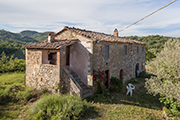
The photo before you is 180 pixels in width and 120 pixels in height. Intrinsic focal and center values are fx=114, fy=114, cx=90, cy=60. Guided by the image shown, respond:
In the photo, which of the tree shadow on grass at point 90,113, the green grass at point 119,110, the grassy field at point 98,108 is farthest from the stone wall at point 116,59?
the tree shadow on grass at point 90,113

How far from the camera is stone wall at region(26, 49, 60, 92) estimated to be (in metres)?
7.41

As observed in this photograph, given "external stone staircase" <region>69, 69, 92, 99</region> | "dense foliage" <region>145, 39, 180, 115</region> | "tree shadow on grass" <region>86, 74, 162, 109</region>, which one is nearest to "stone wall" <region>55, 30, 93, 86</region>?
"external stone staircase" <region>69, 69, 92, 99</region>

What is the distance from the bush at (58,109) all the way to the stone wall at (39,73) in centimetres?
165

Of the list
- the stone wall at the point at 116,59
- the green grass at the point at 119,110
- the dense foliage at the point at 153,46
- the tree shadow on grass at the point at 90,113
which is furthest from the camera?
the dense foliage at the point at 153,46

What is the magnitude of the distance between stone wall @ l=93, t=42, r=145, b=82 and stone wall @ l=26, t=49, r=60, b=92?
2.78 meters

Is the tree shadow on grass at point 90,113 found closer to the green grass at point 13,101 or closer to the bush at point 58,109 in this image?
the bush at point 58,109

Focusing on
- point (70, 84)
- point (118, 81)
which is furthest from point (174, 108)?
point (70, 84)

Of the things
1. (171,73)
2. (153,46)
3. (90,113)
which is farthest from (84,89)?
(153,46)

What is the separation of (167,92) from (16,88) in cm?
998

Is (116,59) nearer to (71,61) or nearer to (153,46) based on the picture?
(71,61)

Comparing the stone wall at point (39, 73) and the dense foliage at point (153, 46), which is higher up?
the dense foliage at point (153, 46)

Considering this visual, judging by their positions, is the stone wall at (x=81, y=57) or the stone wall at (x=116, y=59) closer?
the stone wall at (x=81, y=57)

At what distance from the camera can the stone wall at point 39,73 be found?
24.3 feet

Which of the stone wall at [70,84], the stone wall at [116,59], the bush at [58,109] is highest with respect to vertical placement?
the stone wall at [116,59]
